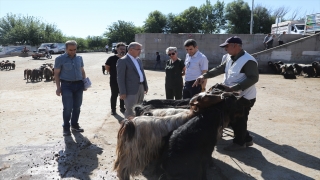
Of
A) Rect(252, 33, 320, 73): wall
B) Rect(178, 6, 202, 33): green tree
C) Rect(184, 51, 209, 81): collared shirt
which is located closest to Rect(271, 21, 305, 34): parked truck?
Rect(252, 33, 320, 73): wall

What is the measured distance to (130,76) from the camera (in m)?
5.21

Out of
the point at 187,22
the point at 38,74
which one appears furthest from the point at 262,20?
the point at 38,74

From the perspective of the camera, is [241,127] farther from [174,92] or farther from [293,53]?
[293,53]

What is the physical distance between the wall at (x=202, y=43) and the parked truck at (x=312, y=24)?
1.86 meters

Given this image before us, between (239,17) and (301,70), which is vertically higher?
(239,17)

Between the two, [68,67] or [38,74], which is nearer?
[68,67]

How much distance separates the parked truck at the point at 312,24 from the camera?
22.3 metres

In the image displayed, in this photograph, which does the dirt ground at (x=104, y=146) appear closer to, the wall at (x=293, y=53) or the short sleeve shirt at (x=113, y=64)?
the short sleeve shirt at (x=113, y=64)

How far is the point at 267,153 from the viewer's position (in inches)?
189

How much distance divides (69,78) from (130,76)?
1238 mm

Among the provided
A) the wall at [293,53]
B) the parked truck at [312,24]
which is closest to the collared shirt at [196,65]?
the wall at [293,53]

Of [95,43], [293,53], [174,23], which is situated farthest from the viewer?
[95,43]

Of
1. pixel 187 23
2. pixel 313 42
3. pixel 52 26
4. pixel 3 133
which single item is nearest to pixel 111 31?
pixel 52 26

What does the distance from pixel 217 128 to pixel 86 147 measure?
2683 millimetres
